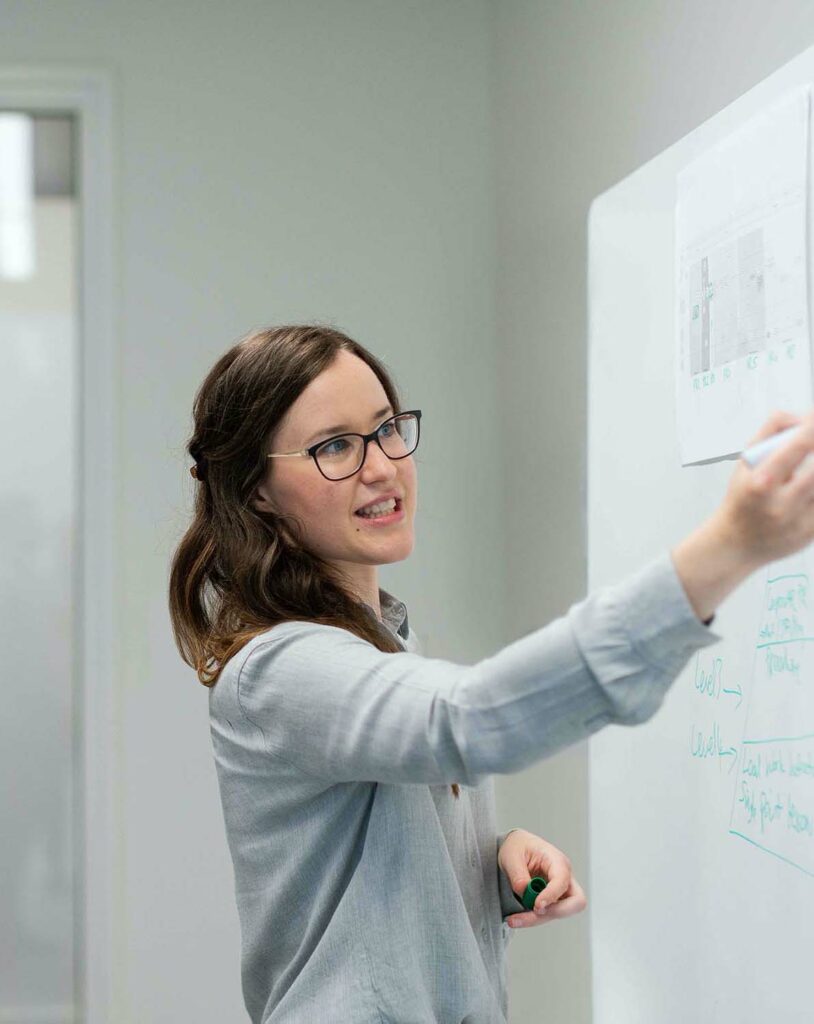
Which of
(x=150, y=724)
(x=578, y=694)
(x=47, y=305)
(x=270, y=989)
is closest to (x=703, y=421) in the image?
(x=578, y=694)

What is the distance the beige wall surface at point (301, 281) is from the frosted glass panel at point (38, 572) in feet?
0.50

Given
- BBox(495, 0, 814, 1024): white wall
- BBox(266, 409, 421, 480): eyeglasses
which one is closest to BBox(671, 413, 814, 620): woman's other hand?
BBox(266, 409, 421, 480): eyeglasses

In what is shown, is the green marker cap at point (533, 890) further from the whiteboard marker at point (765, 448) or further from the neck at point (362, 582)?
the whiteboard marker at point (765, 448)

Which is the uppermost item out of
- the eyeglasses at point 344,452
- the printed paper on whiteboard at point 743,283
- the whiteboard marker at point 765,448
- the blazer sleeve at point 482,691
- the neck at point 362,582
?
the printed paper on whiteboard at point 743,283

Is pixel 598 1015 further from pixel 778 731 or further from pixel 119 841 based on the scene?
pixel 119 841

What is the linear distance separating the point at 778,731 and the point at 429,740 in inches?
15.5

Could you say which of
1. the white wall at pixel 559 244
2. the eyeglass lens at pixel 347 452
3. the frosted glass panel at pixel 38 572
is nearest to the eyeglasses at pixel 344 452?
the eyeglass lens at pixel 347 452

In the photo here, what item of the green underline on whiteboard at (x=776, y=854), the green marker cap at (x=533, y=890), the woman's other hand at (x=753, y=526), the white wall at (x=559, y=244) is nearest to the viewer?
the woman's other hand at (x=753, y=526)

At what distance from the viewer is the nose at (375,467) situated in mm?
1042

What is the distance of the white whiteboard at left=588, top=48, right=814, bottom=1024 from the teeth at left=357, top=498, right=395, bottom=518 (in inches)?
11.7

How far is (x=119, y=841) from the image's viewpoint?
2260mm

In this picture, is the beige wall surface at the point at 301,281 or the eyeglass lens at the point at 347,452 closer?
the eyeglass lens at the point at 347,452

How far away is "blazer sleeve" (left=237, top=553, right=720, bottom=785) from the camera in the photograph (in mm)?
692

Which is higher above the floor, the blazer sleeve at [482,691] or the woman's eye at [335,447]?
the woman's eye at [335,447]
